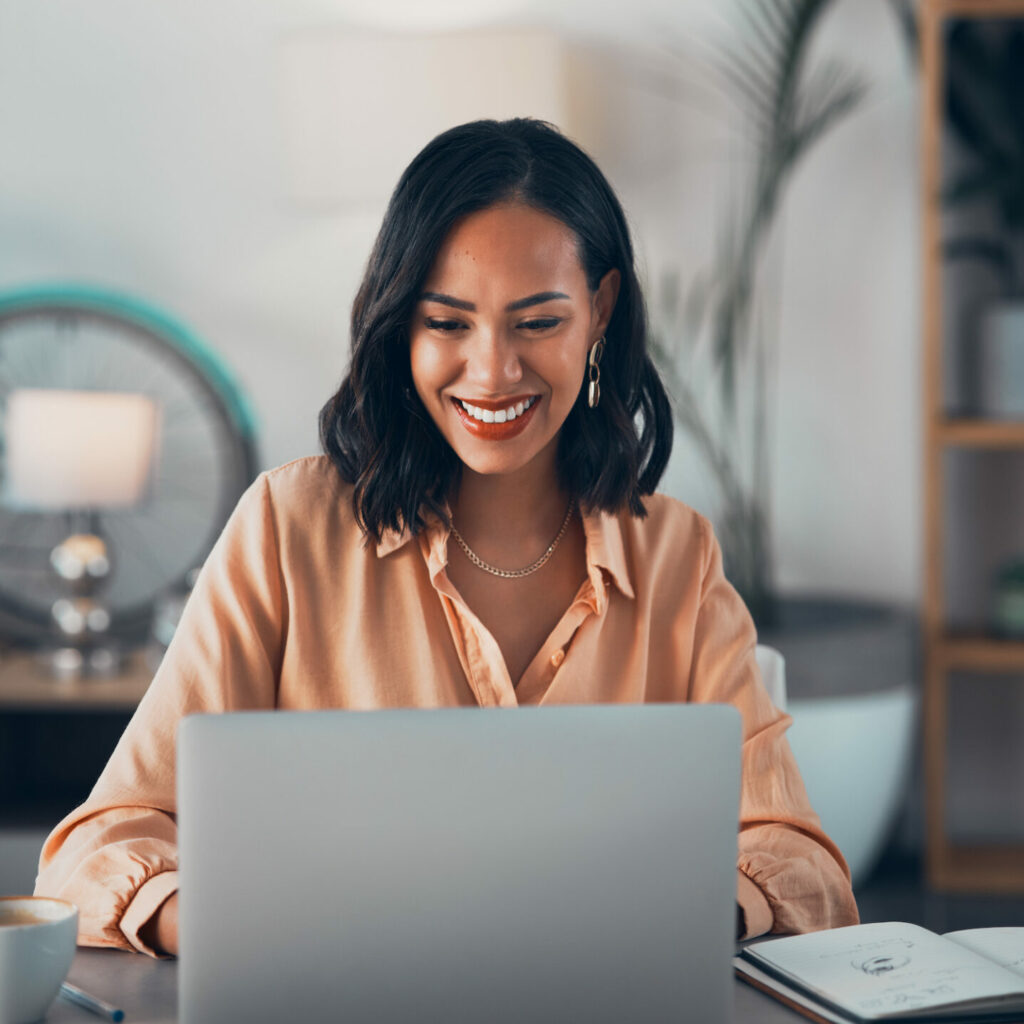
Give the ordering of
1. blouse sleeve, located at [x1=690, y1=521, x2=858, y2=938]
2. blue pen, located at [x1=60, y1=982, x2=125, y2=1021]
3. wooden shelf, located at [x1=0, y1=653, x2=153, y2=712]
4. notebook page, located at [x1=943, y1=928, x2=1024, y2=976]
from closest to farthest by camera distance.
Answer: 1. blue pen, located at [x1=60, y1=982, x2=125, y2=1021]
2. notebook page, located at [x1=943, y1=928, x2=1024, y2=976]
3. blouse sleeve, located at [x1=690, y1=521, x2=858, y2=938]
4. wooden shelf, located at [x1=0, y1=653, x2=153, y2=712]

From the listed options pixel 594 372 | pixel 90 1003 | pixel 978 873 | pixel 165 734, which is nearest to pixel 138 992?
pixel 90 1003

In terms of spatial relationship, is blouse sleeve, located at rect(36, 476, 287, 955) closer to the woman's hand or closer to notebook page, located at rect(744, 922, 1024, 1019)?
the woman's hand

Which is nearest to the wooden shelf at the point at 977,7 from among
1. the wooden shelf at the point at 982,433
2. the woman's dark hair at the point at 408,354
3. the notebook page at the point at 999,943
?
the wooden shelf at the point at 982,433

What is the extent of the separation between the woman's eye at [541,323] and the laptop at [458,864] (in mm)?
617

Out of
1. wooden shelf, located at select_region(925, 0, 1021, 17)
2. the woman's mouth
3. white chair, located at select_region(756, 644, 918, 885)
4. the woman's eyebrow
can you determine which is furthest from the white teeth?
wooden shelf, located at select_region(925, 0, 1021, 17)

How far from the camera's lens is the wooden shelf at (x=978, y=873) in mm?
2785

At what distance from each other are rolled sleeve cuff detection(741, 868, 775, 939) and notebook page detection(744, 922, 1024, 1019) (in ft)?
0.17

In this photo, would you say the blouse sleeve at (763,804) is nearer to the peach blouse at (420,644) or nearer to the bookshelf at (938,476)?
the peach blouse at (420,644)

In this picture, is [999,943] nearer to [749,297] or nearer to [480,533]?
[480,533]

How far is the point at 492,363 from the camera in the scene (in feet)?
4.25

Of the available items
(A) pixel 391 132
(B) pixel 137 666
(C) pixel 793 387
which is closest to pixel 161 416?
(B) pixel 137 666

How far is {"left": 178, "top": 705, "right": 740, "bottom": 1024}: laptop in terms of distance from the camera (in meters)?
0.74

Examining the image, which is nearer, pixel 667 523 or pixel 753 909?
pixel 753 909

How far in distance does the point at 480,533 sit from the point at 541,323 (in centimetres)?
26
